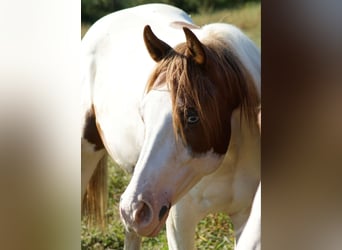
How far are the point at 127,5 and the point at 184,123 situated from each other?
460mm

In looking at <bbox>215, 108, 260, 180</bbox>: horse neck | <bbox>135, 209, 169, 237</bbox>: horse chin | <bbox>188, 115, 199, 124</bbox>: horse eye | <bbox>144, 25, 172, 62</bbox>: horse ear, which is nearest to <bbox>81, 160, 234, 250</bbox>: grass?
<bbox>135, 209, 169, 237</bbox>: horse chin

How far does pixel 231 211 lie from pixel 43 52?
2.99 ft

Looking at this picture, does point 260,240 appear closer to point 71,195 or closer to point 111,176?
point 111,176

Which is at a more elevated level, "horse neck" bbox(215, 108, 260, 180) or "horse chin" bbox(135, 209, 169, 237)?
"horse neck" bbox(215, 108, 260, 180)

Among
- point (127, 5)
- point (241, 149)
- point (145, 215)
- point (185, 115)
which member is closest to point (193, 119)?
point (185, 115)

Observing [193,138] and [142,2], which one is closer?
[193,138]

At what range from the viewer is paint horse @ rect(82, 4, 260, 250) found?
2.19 m

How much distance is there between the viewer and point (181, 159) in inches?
87.4

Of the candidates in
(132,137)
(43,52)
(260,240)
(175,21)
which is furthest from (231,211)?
(43,52)

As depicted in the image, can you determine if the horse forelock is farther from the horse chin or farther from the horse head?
the horse chin

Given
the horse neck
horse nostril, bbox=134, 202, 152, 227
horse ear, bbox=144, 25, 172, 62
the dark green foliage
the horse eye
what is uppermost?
the dark green foliage

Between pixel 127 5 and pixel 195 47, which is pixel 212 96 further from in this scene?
pixel 127 5

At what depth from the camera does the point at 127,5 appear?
241 centimetres

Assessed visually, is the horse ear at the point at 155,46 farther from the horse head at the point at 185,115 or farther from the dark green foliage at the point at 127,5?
the dark green foliage at the point at 127,5
